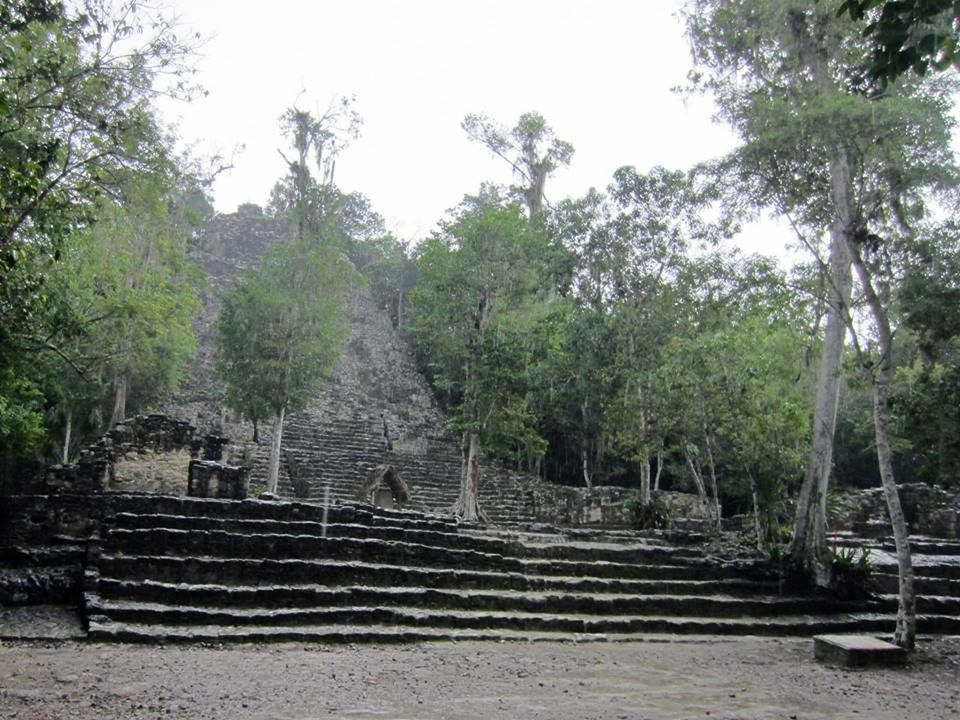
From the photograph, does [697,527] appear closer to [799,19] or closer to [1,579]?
[799,19]

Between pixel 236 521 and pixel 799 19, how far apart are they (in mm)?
10670

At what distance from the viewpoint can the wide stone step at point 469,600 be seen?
779 cm

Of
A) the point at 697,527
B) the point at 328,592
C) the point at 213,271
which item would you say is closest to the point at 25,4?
the point at 328,592

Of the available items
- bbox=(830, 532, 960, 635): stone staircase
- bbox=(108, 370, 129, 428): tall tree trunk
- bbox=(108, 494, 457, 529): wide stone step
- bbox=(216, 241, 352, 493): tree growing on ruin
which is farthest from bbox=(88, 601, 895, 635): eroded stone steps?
bbox=(108, 370, 129, 428): tall tree trunk

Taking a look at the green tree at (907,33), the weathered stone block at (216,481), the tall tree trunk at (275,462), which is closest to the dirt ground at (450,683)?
the green tree at (907,33)

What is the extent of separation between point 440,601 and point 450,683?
9.64 ft

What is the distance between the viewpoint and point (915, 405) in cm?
899

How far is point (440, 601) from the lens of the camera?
28.3 ft

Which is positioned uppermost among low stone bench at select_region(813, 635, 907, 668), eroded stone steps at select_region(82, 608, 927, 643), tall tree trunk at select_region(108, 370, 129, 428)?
tall tree trunk at select_region(108, 370, 129, 428)

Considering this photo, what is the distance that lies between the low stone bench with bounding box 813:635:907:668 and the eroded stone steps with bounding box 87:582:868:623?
2.22 m

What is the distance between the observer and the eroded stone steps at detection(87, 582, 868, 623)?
7746mm

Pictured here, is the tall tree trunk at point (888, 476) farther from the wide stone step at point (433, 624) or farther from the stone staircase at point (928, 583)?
the stone staircase at point (928, 583)

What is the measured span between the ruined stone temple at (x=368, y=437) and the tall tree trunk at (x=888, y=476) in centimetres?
1055

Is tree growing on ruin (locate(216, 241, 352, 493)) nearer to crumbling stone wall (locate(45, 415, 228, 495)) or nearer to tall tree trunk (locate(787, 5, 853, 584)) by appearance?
crumbling stone wall (locate(45, 415, 228, 495))
